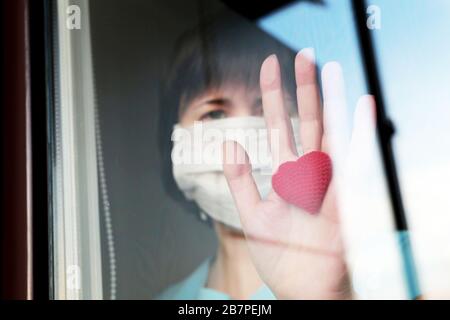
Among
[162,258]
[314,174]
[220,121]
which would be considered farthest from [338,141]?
[162,258]

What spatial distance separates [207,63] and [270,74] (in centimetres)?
11

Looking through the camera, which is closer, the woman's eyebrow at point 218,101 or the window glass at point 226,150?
the window glass at point 226,150

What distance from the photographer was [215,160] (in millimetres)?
667

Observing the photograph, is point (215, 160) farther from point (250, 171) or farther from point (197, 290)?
point (197, 290)

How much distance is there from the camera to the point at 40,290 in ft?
2.05

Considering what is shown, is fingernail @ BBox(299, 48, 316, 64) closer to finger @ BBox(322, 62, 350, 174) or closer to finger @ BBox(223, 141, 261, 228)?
finger @ BBox(322, 62, 350, 174)

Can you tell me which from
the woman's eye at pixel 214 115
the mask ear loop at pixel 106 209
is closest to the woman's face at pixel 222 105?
the woman's eye at pixel 214 115

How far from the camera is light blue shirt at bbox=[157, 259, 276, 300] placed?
64 centimetres

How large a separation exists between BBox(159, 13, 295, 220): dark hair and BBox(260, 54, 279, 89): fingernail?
1cm

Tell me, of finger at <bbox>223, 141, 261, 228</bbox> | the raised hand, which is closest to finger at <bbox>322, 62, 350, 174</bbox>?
the raised hand

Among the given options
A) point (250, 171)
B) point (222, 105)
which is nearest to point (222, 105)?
point (222, 105)

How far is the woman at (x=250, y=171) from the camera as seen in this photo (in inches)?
23.8

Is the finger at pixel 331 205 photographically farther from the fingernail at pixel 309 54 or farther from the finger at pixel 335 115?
the fingernail at pixel 309 54
